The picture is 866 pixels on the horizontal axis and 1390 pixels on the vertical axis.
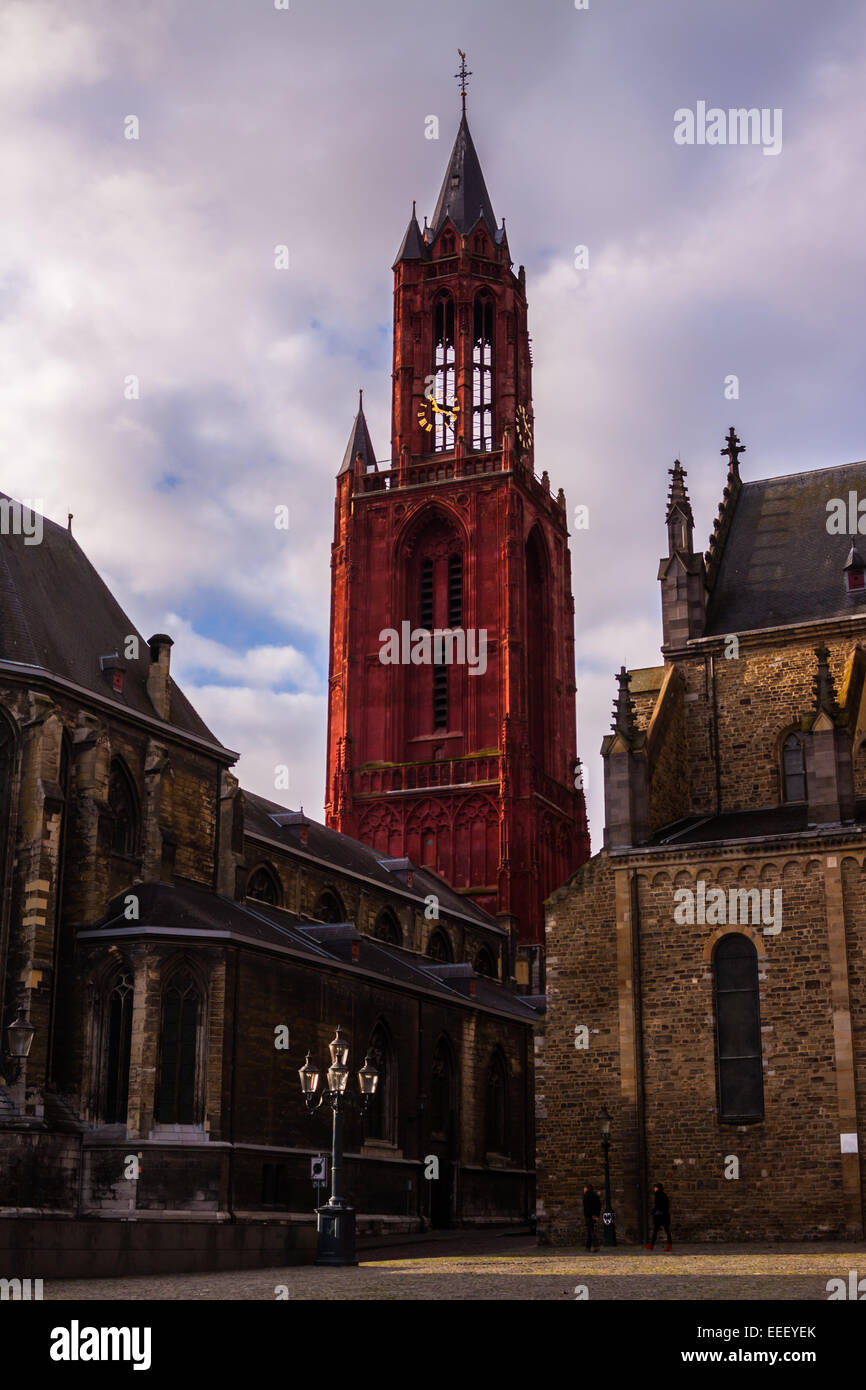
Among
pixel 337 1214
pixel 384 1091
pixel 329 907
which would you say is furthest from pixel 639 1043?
pixel 329 907

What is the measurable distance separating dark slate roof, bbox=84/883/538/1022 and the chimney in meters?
4.48

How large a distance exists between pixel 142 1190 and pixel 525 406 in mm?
49808

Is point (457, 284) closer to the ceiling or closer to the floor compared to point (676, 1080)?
closer to the ceiling

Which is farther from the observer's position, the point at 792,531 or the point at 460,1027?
the point at 460,1027

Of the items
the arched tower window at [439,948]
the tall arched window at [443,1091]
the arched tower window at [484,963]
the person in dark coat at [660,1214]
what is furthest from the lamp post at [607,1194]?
the arched tower window at [484,963]

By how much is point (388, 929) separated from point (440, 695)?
1846 centimetres

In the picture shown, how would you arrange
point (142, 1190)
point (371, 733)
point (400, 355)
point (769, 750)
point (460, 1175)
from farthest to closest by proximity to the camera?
point (400, 355) < point (371, 733) < point (460, 1175) < point (769, 750) < point (142, 1190)

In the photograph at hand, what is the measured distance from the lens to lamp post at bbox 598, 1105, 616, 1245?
99.1 ft

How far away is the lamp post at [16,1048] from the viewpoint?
30.9 meters

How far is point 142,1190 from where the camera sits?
103 ft

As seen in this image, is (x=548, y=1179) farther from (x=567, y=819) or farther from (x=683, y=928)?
(x=567, y=819)

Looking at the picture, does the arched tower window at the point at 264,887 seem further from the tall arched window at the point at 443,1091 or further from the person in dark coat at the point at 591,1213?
the person in dark coat at the point at 591,1213
